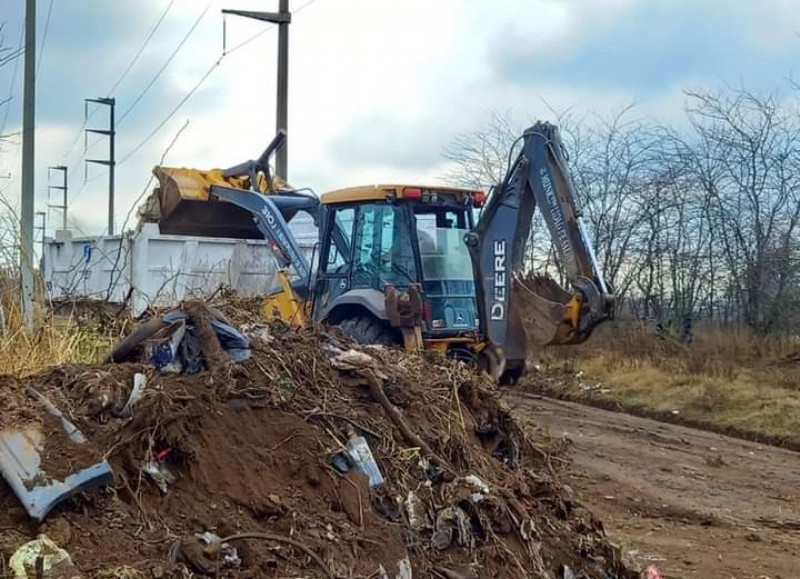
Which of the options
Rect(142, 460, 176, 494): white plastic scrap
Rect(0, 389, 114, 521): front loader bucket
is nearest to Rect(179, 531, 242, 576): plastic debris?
Rect(142, 460, 176, 494): white plastic scrap

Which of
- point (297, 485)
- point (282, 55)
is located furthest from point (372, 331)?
point (282, 55)

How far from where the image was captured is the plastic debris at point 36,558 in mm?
3555

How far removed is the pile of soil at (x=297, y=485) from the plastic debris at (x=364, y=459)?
4 cm

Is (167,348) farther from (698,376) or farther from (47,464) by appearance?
(698,376)

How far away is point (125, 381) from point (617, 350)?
1399cm

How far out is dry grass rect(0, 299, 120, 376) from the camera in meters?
5.76

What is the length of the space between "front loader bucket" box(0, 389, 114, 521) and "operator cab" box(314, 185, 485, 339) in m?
5.73

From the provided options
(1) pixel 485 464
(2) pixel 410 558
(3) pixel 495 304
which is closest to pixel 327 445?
(2) pixel 410 558

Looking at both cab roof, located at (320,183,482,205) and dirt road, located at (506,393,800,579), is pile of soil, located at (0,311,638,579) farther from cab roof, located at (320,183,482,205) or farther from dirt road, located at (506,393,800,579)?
cab roof, located at (320,183,482,205)

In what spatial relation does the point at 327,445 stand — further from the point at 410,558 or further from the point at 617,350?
the point at 617,350

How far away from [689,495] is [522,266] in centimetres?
287

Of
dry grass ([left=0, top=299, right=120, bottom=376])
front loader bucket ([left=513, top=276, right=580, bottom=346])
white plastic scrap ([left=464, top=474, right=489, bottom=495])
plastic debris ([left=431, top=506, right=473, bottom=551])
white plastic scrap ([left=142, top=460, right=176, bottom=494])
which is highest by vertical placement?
front loader bucket ([left=513, top=276, right=580, bottom=346])

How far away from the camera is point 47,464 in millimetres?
4055

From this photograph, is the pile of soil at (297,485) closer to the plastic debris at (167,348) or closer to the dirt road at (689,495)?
the plastic debris at (167,348)
